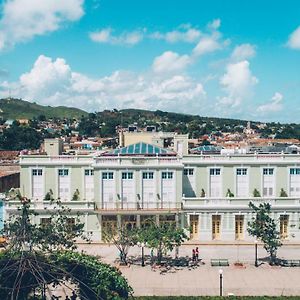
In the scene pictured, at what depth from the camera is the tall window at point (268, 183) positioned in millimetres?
44625

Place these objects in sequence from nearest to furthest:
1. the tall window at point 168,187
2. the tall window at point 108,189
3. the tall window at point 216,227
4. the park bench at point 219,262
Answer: the park bench at point 219,262 → the tall window at point 216,227 → the tall window at point 108,189 → the tall window at point 168,187

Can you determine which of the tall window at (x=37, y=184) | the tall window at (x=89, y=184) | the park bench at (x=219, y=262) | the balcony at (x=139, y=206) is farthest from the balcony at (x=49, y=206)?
the park bench at (x=219, y=262)

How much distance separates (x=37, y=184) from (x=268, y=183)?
19.0 meters

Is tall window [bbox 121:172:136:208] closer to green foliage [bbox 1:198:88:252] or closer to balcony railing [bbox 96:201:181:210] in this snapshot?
balcony railing [bbox 96:201:181:210]

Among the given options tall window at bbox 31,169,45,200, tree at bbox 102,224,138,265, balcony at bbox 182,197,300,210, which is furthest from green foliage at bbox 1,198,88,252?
balcony at bbox 182,197,300,210

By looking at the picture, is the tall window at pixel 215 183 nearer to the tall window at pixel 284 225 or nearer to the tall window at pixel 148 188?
the tall window at pixel 148 188

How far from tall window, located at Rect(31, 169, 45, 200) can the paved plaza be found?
8.77 meters

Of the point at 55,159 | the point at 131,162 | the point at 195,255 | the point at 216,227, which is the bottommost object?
the point at 195,255

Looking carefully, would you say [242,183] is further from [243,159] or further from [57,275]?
[57,275]

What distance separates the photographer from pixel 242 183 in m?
44.6

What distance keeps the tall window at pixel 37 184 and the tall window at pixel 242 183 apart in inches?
630

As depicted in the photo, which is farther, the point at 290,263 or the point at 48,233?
the point at 290,263

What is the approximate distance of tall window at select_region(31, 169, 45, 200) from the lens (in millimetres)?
44594

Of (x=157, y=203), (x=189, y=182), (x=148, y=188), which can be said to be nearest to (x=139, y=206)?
(x=157, y=203)
